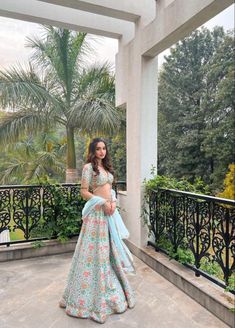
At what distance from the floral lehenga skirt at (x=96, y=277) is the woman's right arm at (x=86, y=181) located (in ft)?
0.45

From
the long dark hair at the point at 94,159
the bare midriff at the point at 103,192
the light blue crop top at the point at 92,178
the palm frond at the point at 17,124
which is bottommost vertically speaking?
the bare midriff at the point at 103,192

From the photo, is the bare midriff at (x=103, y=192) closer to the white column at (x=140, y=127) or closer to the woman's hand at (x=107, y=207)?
the woman's hand at (x=107, y=207)

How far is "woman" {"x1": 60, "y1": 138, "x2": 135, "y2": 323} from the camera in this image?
2.32 metres

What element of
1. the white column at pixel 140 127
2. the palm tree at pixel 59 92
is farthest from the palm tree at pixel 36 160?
Result: the white column at pixel 140 127

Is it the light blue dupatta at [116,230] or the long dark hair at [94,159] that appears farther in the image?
the long dark hair at [94,159]

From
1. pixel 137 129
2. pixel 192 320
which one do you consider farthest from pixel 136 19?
pixel 192 320

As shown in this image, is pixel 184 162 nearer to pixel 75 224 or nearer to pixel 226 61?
pixel 226 61

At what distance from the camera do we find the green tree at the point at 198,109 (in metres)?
10.6

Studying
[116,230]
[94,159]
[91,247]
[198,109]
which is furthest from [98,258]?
[198,109]

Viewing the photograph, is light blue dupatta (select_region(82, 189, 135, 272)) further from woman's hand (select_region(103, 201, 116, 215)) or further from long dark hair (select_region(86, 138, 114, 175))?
long dark hair (select_region(86, 138, 114, 175))

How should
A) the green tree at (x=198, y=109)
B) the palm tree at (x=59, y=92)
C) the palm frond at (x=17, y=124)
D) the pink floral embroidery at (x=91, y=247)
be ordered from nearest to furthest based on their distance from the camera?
the pink floral embroidery at (x=91, y=247)
the palm tree at (x=59, y=92)
the palm frond at (x=17, y=124)
the green tree at (x=198, y=109)

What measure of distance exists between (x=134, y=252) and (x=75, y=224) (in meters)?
1.00

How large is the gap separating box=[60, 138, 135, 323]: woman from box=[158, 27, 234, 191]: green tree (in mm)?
8887

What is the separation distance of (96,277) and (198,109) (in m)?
10.8
